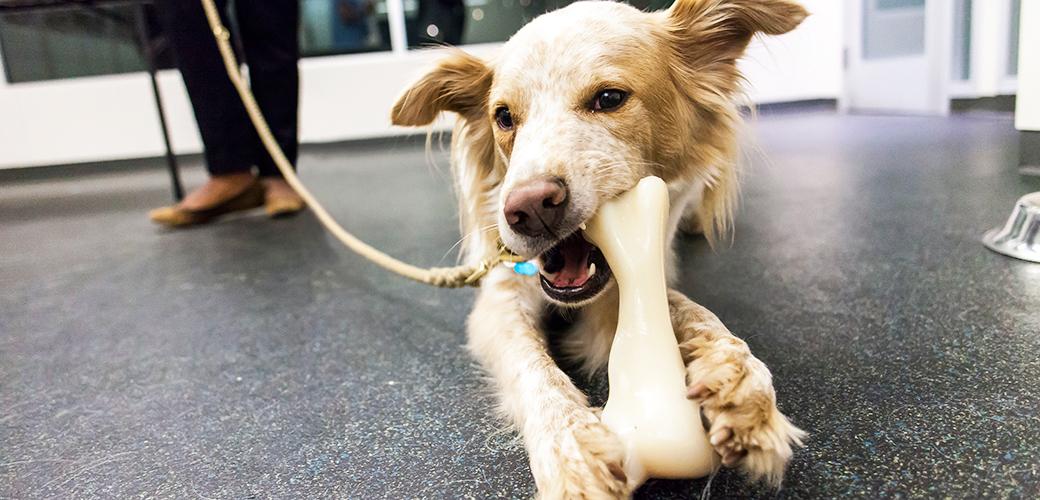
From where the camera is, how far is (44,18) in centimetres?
588

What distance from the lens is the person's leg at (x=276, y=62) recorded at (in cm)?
288

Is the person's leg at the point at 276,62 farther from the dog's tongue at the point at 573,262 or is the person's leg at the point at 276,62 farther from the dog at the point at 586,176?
the dog's tongue at the point at 573,262

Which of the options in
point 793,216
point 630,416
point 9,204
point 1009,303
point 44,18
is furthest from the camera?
point 44,18

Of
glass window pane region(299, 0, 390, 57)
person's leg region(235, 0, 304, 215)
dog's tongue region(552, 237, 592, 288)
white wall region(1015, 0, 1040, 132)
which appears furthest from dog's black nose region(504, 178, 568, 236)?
glass window pane region(299, 0, 390, 57)

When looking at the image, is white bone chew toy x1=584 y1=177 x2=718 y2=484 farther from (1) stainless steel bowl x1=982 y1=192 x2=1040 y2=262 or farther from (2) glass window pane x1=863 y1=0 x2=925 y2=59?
(2) glass window pane x1=863 y1=0 x2=925 y2=59

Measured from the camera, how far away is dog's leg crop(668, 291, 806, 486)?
0.80 meters

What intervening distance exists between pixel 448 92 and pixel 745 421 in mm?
1014

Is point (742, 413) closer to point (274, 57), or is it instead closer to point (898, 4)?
point (274, 57)

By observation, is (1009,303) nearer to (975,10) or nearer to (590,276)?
(590,276)

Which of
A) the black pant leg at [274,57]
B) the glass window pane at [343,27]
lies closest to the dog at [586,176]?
the black pant leg at [274,57]

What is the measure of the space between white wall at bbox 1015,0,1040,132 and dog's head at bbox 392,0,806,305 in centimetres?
176

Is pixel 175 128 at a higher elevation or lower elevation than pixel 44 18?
lower

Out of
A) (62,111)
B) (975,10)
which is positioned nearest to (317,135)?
(62,111)

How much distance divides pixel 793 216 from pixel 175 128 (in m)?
5.72
